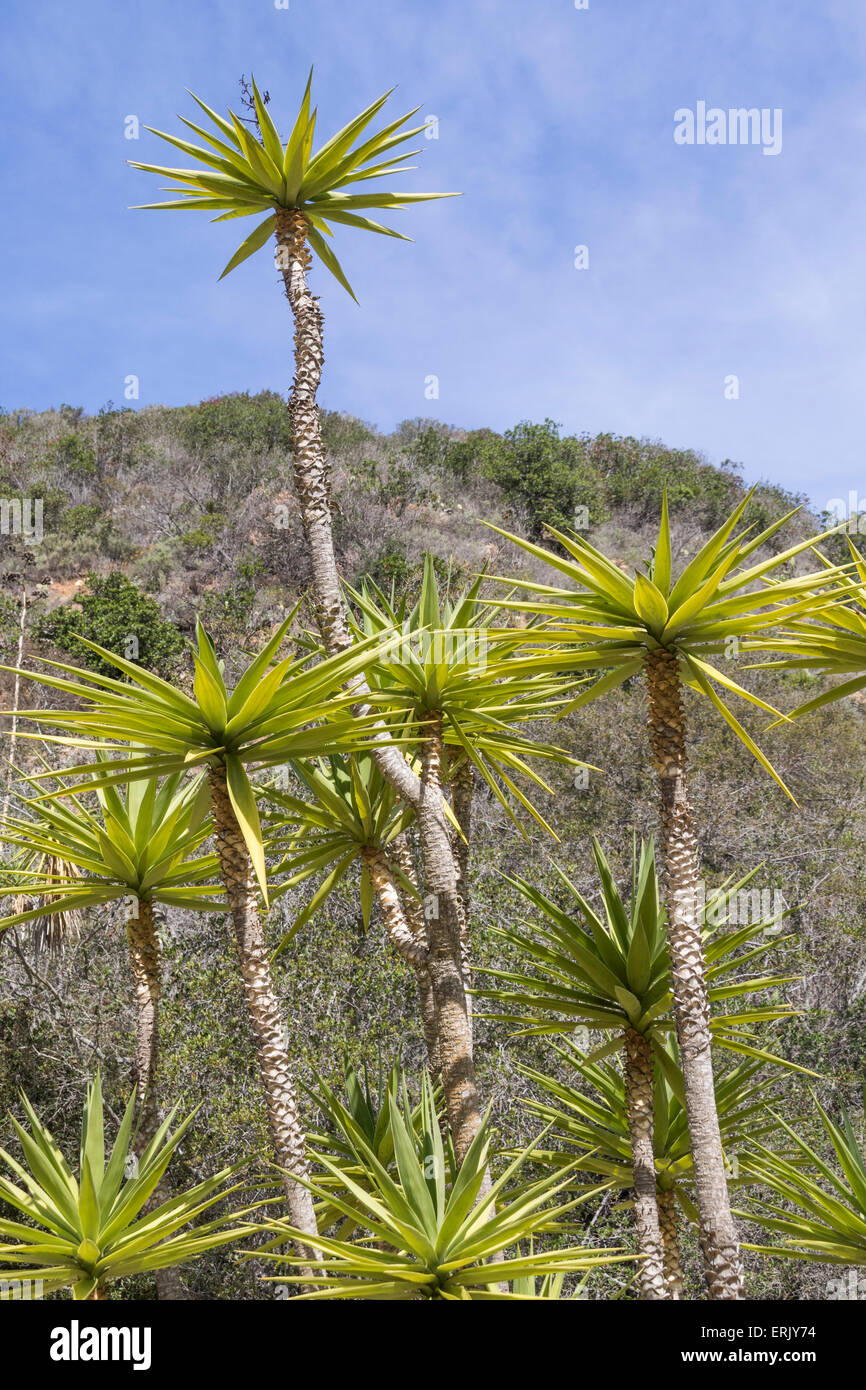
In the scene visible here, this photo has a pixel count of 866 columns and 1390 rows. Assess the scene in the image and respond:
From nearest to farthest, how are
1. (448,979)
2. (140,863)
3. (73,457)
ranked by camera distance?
(448,979), (140,863), (73,457)

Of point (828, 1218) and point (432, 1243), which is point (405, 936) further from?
point (828, 1218)

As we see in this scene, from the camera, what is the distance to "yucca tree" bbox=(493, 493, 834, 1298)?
3549 mm

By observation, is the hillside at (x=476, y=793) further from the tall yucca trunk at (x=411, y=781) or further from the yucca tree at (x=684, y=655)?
the yucca tree at (x=684, y=655)

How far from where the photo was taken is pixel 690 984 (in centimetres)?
371

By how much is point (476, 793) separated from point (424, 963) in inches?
405

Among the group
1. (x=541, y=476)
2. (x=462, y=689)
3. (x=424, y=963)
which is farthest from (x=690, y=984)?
(x=541, y=476)

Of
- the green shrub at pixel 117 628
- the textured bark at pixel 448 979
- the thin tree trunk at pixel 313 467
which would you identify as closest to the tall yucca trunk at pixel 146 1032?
the textured bark at pixel 448 979

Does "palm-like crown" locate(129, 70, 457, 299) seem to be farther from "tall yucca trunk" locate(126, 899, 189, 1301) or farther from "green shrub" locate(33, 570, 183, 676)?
"green shrub" locate(33, 570, 183, 676)

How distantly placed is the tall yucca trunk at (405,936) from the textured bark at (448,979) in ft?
0.21

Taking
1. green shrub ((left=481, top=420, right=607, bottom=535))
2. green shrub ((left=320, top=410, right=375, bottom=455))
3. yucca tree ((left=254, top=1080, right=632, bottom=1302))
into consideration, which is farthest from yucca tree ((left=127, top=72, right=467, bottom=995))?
green shrub ((left=320, top=410, right=375, bottom=455))

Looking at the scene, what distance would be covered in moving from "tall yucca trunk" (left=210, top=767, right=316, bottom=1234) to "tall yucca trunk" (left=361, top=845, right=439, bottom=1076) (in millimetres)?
905
